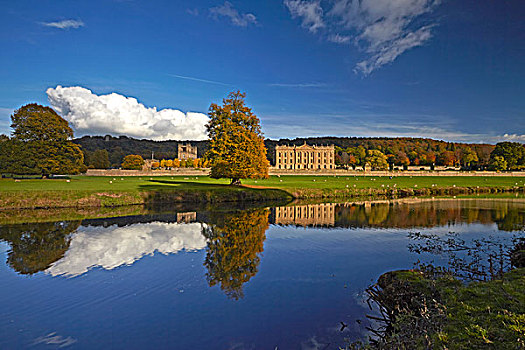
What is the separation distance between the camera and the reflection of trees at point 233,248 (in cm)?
977

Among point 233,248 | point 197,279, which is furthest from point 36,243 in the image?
point 197,279

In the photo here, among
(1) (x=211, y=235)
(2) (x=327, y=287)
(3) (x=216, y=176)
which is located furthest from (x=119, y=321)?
(3) (x=216, y=176)

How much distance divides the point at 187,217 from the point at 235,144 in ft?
46.1

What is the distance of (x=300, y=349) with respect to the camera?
6.02m

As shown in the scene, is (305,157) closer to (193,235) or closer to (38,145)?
(38,145)

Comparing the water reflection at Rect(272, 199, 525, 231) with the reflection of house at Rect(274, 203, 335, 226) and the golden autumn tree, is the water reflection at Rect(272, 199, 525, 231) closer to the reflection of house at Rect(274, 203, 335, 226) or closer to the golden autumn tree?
the reflection of house at Rect(274, 203, 335, 226)

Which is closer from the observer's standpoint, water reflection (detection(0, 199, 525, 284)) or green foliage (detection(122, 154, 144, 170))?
water reflection (detection(0, 199, 525, 284))

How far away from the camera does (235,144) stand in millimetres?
34500

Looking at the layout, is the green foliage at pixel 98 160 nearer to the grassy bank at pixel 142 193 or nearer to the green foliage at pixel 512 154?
the grassy bank at pixel 142 193

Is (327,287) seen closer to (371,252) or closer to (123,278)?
(371,252)

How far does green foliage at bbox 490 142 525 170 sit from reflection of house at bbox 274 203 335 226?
10234 cm

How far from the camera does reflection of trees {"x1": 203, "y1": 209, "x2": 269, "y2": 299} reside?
9.77 meters

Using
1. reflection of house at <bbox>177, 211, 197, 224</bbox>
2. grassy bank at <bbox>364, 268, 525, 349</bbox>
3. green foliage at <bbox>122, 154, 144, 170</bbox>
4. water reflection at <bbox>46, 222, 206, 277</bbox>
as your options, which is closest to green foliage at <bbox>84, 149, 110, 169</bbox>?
green foliage at <bbox>122, 154, 144, 170</bbox>

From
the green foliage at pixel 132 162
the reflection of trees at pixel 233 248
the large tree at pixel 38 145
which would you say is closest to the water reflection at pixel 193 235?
the reflection of trees at pixel 233 248
